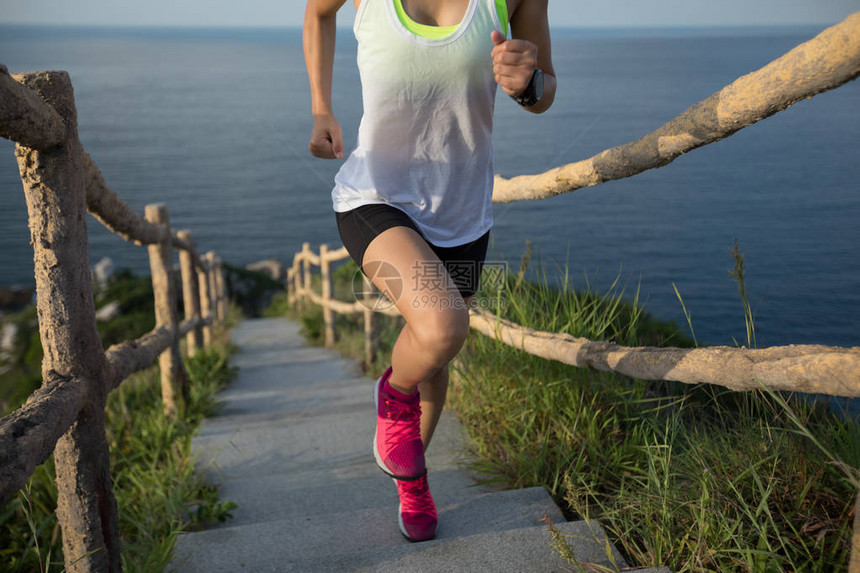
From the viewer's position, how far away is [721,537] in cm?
126

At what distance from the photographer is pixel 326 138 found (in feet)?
5.44

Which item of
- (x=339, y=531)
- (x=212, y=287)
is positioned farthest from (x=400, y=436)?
(x=212, y=287)

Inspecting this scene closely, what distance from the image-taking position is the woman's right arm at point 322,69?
5.44 ft

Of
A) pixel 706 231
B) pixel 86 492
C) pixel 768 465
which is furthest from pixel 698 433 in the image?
pixel 706 231

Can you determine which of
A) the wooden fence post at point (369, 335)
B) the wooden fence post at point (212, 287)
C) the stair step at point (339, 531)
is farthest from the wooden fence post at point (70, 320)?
the wooden fence post at point (212, 287)

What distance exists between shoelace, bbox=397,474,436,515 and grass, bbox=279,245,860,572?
38 cm

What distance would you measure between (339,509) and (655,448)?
1.00m

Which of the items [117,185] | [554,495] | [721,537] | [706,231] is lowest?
[554,495]

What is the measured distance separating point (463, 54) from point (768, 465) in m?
1.13

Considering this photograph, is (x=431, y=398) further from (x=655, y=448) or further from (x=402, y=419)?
(x=655, y=448)

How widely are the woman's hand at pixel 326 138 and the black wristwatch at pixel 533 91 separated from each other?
1.68ft

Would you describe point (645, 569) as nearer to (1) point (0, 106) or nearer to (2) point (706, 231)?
(1) point (0, 106)

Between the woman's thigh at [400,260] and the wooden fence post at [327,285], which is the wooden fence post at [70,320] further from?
the wooden fence post at [327,285]

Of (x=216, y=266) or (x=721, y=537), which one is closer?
(x=721, y=537)
